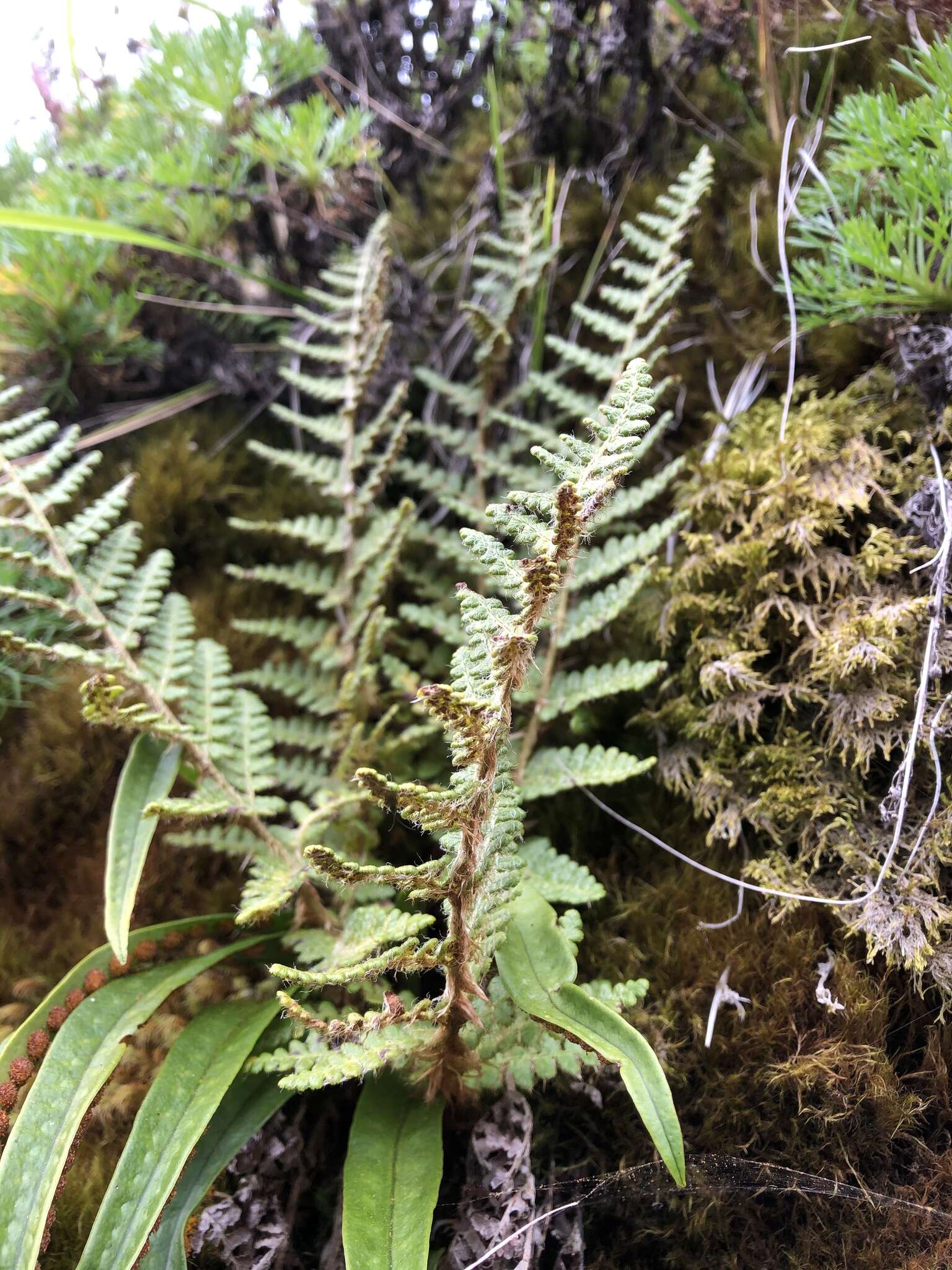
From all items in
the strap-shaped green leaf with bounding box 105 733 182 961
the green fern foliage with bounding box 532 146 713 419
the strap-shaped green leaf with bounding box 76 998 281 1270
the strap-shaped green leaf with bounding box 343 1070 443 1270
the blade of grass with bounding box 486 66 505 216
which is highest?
the blade of grass with bounding box 486 66 505 216

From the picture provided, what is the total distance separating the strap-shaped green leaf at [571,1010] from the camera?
0.92 metres

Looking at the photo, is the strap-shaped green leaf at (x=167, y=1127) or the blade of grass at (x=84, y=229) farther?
the blade of grass at (x=84, y=229)

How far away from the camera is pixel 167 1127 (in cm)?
106

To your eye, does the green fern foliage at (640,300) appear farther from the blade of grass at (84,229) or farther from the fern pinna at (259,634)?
the blade of grass at (84,229)

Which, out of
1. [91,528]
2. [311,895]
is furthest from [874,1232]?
[91,528]

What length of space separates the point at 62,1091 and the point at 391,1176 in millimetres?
449

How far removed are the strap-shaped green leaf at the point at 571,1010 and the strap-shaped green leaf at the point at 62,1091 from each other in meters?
0.47

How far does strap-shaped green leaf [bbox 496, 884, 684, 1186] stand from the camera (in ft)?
3.01

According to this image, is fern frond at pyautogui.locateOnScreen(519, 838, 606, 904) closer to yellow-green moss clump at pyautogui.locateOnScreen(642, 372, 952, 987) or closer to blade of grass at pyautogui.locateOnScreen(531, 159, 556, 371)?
yellow-green moss clump at pyautogui.locateOnScreen(642, 372, 952, 987)

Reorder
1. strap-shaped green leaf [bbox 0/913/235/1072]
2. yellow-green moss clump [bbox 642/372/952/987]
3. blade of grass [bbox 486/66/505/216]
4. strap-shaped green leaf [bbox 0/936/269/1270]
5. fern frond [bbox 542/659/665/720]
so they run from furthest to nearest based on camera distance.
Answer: blade of grass [bbox 486/66/505/216]
fern frond [bbox 542/659/665/720]
yellow-green moss clump [bbox 642/372/952/987]
strap-shaped green leaf [bbox 0/913/235/1072]
strap-shaped green leaf [bbox 0/936/269/1270]

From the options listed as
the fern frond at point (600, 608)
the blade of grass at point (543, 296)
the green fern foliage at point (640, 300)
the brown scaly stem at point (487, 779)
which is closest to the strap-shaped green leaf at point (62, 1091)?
the brown scaly stem at point (487, 779)

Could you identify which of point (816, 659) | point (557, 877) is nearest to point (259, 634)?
point (557, 877)

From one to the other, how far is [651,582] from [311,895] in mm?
861

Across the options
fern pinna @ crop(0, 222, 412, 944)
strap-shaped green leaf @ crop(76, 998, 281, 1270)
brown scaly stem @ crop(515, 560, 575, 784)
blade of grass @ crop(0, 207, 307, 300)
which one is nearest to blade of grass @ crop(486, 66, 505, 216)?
fern pinna @ crop(0, 222, 412, 944)
